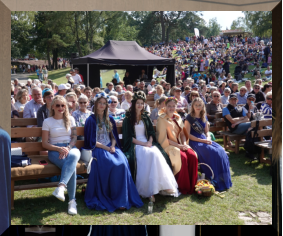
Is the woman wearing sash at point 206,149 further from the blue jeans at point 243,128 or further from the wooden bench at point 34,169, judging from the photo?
the wooden bench at point 34,169

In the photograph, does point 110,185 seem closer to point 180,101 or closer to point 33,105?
point 33,105

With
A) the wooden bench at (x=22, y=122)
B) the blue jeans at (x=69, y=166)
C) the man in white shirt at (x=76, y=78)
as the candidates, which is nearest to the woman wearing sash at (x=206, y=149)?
the blue jeans at (x=69, y=166)

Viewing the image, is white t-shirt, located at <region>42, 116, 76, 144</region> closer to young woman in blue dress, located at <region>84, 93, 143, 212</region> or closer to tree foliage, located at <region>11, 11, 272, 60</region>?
young woman in blue dress, located at <region>84, 93, 143, 212</region>

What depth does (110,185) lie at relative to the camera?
13.5 ft

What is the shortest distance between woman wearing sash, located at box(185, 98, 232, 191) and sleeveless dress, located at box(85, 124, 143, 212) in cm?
128

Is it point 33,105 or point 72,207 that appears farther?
point 33,105

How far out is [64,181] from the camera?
3854mm

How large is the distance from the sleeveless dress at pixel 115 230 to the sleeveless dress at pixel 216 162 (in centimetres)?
148

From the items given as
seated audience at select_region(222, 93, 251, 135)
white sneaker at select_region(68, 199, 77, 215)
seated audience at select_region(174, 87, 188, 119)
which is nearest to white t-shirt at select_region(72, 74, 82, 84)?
seated audience at select_region(174, 87, 188, 119)

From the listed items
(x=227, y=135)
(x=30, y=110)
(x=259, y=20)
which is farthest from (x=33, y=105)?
(x=259, y=20)

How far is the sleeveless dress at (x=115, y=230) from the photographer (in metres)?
3.76

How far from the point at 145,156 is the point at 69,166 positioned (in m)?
1.02

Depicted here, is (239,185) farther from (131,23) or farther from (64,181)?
(131,23)

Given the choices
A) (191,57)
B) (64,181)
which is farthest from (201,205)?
(191,57)
